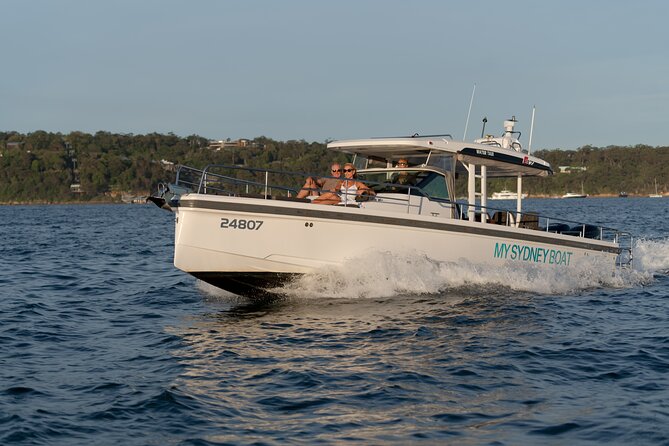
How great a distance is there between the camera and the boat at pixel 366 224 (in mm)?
13047

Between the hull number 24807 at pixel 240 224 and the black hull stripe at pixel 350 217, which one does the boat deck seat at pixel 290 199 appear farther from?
the hull number 24807 at pixel 240 224

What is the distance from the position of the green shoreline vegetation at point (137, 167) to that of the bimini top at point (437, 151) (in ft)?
405

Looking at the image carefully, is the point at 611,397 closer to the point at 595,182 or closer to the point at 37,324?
the point at 37,324

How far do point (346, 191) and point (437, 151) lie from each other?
2.62 meters

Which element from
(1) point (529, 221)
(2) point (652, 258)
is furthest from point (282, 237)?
(2) point (652, 258)

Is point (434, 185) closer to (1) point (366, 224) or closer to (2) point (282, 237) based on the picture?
(1) point (366, 224)

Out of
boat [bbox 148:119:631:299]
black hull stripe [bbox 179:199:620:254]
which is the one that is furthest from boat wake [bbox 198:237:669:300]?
black hull stripe [bbox 179:199:620:254]

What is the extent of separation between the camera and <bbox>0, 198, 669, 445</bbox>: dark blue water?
751cm

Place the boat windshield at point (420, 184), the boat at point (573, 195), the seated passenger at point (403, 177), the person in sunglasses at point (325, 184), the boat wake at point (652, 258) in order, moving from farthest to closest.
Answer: the boat at point (573, 195), the boat wake at point (652, 258), the seated passenger at point (403, 177), the boat windshield at point (420, 184), the person in sunglasses at point (325, 184)

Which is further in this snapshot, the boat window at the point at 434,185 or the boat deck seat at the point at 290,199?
the boat window at the point at 434,185

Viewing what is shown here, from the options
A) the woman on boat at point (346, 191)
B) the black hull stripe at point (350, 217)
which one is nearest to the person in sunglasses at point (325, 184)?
the woman on boat at point (346, 191)

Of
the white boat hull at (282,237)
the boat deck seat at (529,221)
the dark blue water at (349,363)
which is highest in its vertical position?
the boat deck seat at (529,221)

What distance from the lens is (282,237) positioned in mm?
13227

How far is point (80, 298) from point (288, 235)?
5.06m
